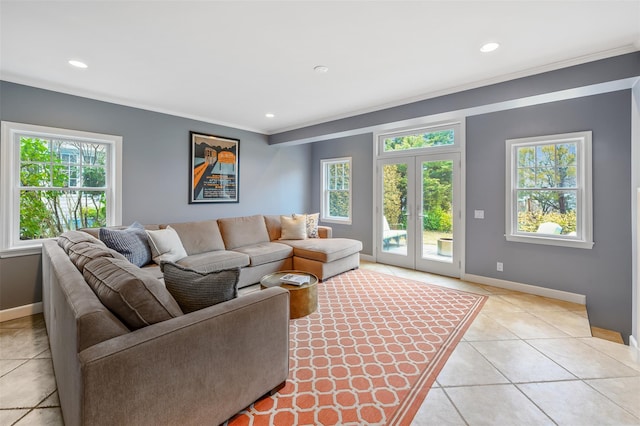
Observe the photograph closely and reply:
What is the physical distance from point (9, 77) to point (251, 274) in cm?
330

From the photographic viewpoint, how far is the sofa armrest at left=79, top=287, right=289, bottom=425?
1.07m

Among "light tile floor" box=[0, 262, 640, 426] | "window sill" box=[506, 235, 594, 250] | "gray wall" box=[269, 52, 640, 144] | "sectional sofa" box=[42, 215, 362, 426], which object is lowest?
"light tile floor" box=[0, 262, 640, 426]

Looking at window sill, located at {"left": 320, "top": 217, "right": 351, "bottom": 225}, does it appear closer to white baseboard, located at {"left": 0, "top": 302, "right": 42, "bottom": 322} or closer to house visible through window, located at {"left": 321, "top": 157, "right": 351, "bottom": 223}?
house visible through window, located at {"left": 321, "top": 157, "right": 351, "bottom": 223}

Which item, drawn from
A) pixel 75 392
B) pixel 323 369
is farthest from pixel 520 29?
pixel 75 392

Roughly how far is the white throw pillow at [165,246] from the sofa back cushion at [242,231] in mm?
869

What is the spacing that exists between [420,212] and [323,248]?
1.80 meters

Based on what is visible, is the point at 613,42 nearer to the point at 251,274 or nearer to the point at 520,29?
the point at 520,29

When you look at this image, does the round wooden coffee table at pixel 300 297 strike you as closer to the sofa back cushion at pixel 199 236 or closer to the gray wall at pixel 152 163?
the sofa back cushion at pixel 199 236

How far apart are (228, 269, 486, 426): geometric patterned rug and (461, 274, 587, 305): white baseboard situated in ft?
2.11

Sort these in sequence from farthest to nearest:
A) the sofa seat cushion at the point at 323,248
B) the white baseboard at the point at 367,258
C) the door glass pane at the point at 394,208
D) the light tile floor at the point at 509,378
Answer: the white baseboard at the point at 367,258
the door glass pane at the point at 394,208
the sofa seat cushion at the point at 323,248
the light tile floor at the point at 509,378

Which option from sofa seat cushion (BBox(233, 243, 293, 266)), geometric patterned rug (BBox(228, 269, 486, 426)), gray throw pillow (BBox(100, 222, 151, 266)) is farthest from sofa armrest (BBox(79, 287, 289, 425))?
sofa seat cushion (BBox(233, 243, 293, 266))

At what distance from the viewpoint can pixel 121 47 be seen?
240cm

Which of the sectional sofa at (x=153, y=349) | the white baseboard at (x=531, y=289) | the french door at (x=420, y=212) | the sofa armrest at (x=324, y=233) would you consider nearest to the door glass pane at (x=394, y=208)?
the french door at (x=420, y=212)

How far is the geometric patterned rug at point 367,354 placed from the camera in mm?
1676
